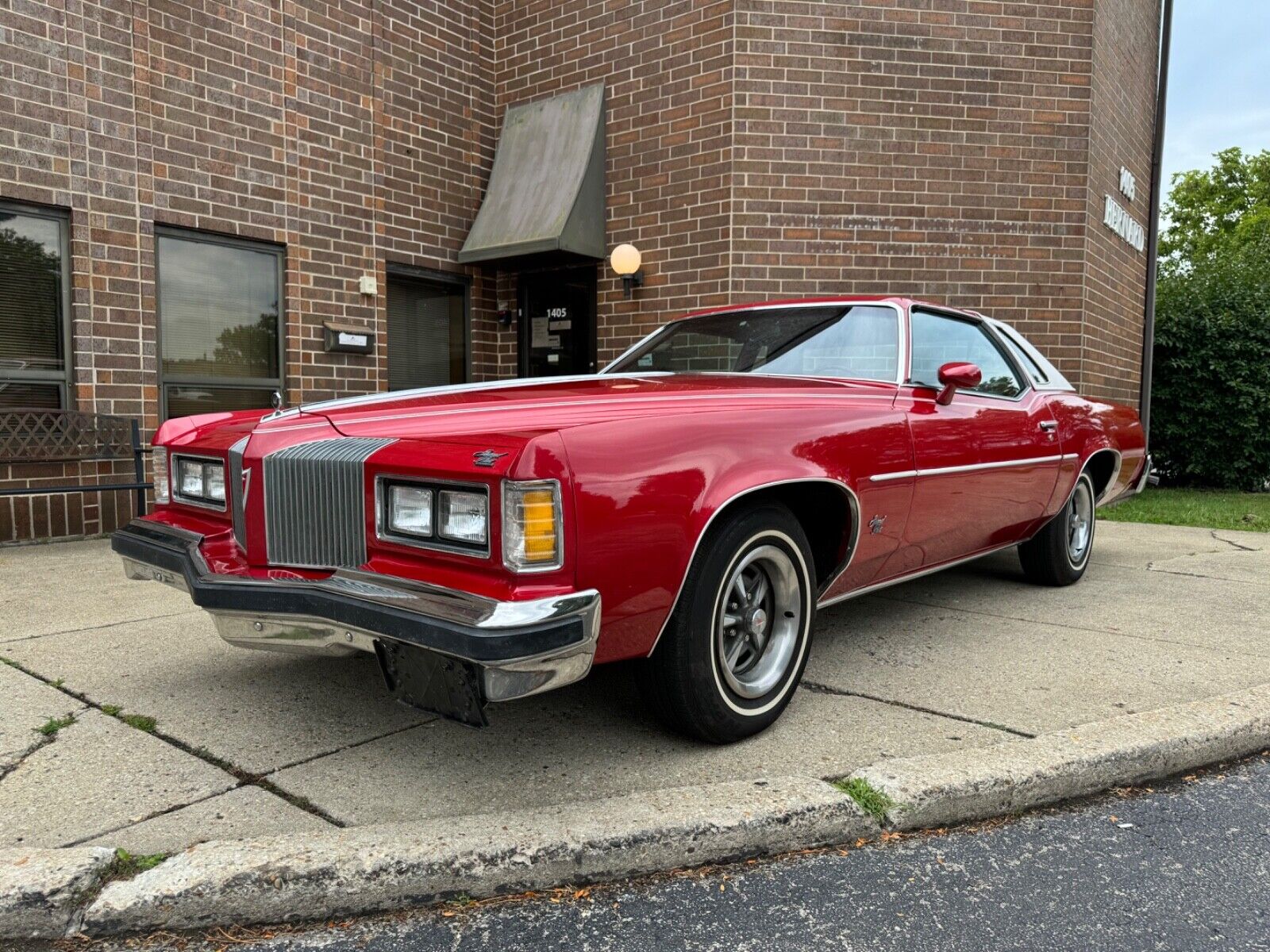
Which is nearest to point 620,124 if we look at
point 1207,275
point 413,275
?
point 413,275

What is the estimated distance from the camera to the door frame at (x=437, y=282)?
874 centimetres

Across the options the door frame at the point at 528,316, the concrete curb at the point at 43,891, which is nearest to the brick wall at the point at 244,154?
the door frame at the point at 528,316

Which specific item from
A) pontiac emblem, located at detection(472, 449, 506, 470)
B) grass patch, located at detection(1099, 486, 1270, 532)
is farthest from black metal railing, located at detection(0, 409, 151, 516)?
grass patch, located at detection(1099, 486, 1270, 532)

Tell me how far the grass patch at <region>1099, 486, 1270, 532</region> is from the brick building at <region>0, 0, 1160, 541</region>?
1.32 metres

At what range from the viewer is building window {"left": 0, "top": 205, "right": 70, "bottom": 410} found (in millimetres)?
6305

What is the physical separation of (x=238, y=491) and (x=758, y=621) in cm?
159

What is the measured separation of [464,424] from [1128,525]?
7.47m

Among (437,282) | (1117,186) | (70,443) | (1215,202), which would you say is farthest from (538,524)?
(1215,202)

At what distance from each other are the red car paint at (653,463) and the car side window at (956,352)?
15 centimetres

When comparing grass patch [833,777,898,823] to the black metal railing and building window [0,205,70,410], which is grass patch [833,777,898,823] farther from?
building window [0,205,70,410]

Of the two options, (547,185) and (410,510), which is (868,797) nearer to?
(410,510)

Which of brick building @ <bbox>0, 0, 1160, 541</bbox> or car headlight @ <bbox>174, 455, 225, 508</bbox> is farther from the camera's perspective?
brick building @ <bbox>0, 0, 1160, 541</bbox>

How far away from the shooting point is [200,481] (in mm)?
3025

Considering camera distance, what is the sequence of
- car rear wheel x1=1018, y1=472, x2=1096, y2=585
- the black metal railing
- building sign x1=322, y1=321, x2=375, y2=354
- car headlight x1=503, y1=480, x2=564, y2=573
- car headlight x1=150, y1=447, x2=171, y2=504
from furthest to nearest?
building sign x1=322, y1=321, x2=375, y2=354 < the black metal railing < car rear wheel x1=1018, y1=472, x2=1096, y2=585 < car headlight x1=150, y1=447, x2=171, y2=504 < car headlight x1=503, y1=480, x2=564, y2=573
